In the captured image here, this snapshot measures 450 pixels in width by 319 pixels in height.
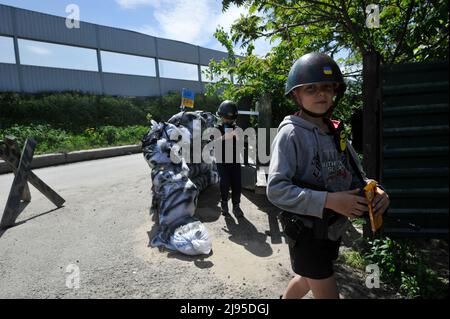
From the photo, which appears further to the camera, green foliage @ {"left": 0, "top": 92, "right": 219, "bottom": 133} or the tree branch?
green foliage @ {"left": 0, "top": 92, "right": 219, "bottom": 133}

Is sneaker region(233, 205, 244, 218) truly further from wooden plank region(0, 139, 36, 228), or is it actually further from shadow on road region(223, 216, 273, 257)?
wooden plank region(0, 139, 36, 228)

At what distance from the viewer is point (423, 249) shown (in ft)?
11.1

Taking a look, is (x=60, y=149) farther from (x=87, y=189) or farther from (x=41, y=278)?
(x=41, y=278)

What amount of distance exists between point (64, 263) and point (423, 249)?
12.3ft

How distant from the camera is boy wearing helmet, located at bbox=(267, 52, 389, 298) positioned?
5.15ft

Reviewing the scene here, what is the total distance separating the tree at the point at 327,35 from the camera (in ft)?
10.8

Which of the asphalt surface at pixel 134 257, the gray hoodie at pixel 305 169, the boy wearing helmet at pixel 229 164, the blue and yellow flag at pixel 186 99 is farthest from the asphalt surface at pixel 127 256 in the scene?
the blue and yellow flag at pixel 186 99

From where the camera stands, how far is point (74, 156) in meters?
11.4

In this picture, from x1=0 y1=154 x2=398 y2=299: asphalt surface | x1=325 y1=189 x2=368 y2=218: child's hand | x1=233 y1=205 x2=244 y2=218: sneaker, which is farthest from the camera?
x1=233 y1=205 x2=244 y2=218: sneaker

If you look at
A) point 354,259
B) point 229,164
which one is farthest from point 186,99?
point 354,259

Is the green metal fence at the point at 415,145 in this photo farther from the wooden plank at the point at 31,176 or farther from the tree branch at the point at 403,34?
the wooden plank at the point at 31,176

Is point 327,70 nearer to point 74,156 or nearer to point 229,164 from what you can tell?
point 229,164

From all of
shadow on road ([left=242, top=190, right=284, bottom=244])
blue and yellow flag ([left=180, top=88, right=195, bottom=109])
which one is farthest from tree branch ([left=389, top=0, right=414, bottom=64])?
blue and yellow flag ([left=180, top=88, right=195, bottom=109])

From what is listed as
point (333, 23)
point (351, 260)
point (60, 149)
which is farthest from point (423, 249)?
point (60, 149)
